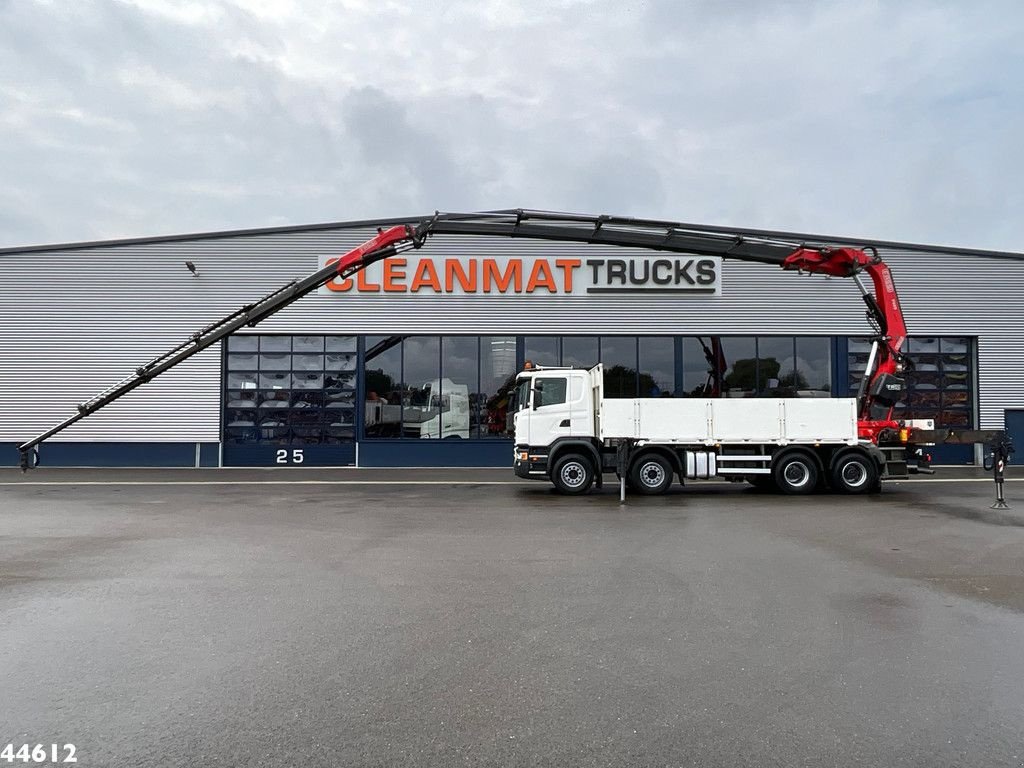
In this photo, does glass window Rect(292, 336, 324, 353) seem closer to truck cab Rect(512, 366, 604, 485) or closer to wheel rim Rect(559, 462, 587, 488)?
truck cab Rect(512, 366, 604, 485)

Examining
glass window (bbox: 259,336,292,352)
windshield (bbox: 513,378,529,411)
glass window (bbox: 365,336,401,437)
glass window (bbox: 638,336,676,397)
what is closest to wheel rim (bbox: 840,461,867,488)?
windshield (bbox: 513,378,529,411)

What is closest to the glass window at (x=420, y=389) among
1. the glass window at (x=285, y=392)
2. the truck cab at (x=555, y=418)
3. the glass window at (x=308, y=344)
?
the glass window at (x=285, y=392)

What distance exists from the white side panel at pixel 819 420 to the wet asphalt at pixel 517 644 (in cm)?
448

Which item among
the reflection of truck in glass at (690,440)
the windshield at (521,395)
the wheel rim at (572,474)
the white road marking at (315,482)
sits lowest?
the white road marking at (315,482)

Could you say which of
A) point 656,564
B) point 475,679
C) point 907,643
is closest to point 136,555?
Answer: point 475,679

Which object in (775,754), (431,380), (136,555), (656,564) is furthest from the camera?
(431,380)

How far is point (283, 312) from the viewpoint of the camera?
2255 cm

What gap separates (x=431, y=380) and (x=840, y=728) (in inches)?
766

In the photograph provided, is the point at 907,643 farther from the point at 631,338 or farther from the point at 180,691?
the point at 631,338

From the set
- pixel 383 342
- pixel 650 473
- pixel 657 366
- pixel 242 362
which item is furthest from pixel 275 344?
pixel 650 473

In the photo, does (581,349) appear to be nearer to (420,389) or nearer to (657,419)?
(420,389)

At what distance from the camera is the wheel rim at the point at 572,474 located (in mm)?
14469

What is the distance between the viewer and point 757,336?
75.3ft

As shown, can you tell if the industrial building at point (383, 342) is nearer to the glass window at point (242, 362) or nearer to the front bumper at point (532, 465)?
the glass window at point (242, 362)
